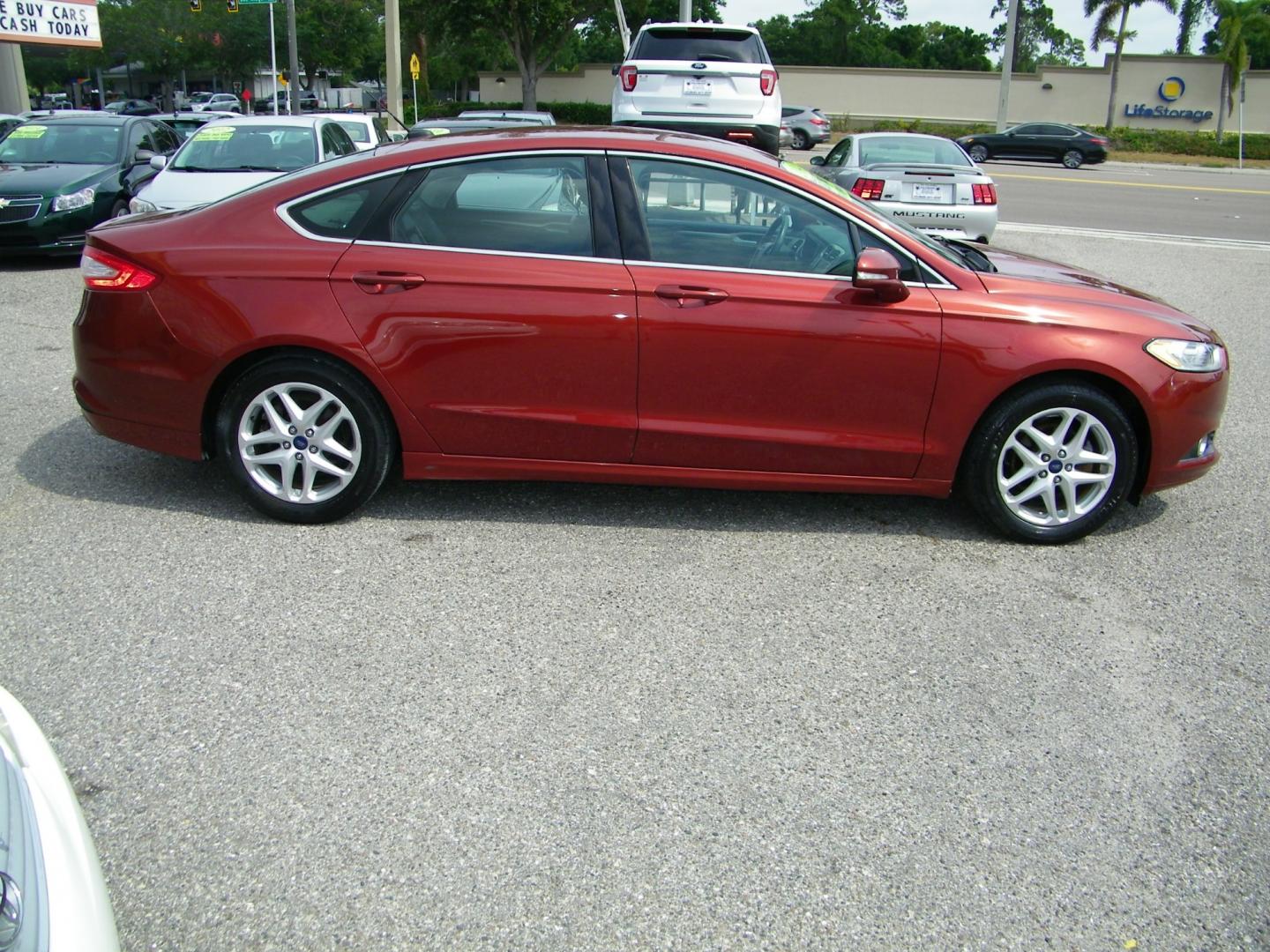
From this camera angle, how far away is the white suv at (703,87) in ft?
41.8

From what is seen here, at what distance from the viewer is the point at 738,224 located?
462cm

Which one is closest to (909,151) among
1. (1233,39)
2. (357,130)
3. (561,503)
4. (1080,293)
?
(357,130)

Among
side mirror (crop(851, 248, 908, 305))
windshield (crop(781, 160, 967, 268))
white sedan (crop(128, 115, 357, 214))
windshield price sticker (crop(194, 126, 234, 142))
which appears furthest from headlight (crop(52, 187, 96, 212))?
side mirror (crop(851, 248, 908, 305))

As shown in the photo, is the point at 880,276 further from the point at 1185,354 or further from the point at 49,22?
the point at 49,22

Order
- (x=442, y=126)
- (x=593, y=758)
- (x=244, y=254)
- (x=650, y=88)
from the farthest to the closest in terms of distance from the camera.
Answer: (x=442, y=126)
(x=650, y=88)
(x=244, y=254)
(x=593, y=758)

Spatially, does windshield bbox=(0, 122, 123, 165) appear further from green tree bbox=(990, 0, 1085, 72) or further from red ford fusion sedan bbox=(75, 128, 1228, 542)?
green tree bbox=(990, 0, 1085, 72)

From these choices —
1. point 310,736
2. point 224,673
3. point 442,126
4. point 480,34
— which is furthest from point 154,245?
point 480,34

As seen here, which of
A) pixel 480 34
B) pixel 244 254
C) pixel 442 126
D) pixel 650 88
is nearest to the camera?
pixel 244 254

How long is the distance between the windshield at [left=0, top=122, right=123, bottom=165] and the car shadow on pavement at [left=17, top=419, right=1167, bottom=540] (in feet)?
27.2

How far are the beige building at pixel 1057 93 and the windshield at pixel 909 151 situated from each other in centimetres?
4131

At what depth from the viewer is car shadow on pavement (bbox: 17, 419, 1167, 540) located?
192 inches

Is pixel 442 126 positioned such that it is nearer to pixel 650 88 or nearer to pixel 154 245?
pixel 650 88

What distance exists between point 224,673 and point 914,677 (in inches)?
86.9

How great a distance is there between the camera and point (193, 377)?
4.57 meters
